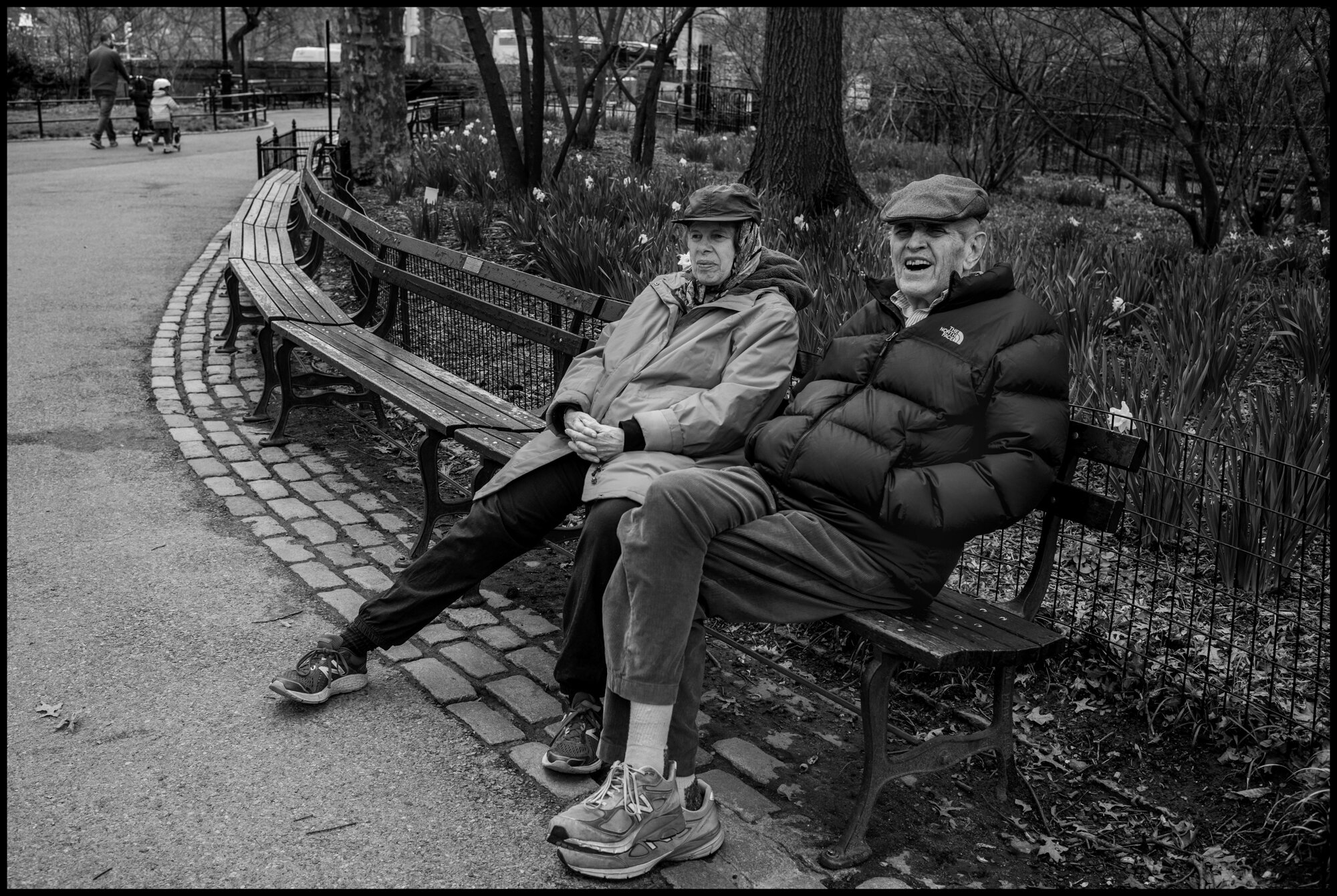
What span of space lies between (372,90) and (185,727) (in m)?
11.3

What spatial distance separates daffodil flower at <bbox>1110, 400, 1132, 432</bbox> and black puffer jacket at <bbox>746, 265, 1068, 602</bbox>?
0.86ft

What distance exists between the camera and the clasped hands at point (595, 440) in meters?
3.40

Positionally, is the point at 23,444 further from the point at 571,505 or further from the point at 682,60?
the point at 682,60

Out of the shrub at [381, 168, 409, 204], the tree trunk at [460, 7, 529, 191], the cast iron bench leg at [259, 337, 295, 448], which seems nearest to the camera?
the cast iron bench leg at [259, 337, 295, 448]

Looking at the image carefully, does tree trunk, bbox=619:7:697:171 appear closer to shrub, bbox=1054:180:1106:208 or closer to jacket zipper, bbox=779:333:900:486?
shrub, bbox=1054:180:1106:208

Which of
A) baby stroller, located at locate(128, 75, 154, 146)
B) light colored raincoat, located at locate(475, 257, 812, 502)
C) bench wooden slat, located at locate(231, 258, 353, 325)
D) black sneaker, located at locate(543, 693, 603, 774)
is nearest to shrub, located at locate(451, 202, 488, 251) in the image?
bench wooden slat, located at locate(231, 258, 353, 325)

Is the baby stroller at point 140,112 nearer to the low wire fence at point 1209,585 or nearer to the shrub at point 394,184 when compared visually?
the shrub at point 394,184

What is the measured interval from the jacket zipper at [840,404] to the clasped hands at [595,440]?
49cm

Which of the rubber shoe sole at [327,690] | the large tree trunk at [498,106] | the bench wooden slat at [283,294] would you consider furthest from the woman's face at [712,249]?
the large tree trunk at [498,106]

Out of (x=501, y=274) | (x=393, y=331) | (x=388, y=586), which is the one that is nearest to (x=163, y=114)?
(x=393, y=331)

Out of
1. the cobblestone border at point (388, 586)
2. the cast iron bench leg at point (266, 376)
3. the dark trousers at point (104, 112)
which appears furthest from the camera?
the dark trousers at point (104, 112)

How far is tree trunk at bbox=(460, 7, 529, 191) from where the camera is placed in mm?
10547

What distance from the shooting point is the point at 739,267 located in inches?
143

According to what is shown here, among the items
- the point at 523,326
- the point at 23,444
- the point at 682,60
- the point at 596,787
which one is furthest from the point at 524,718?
the point at 682,60
